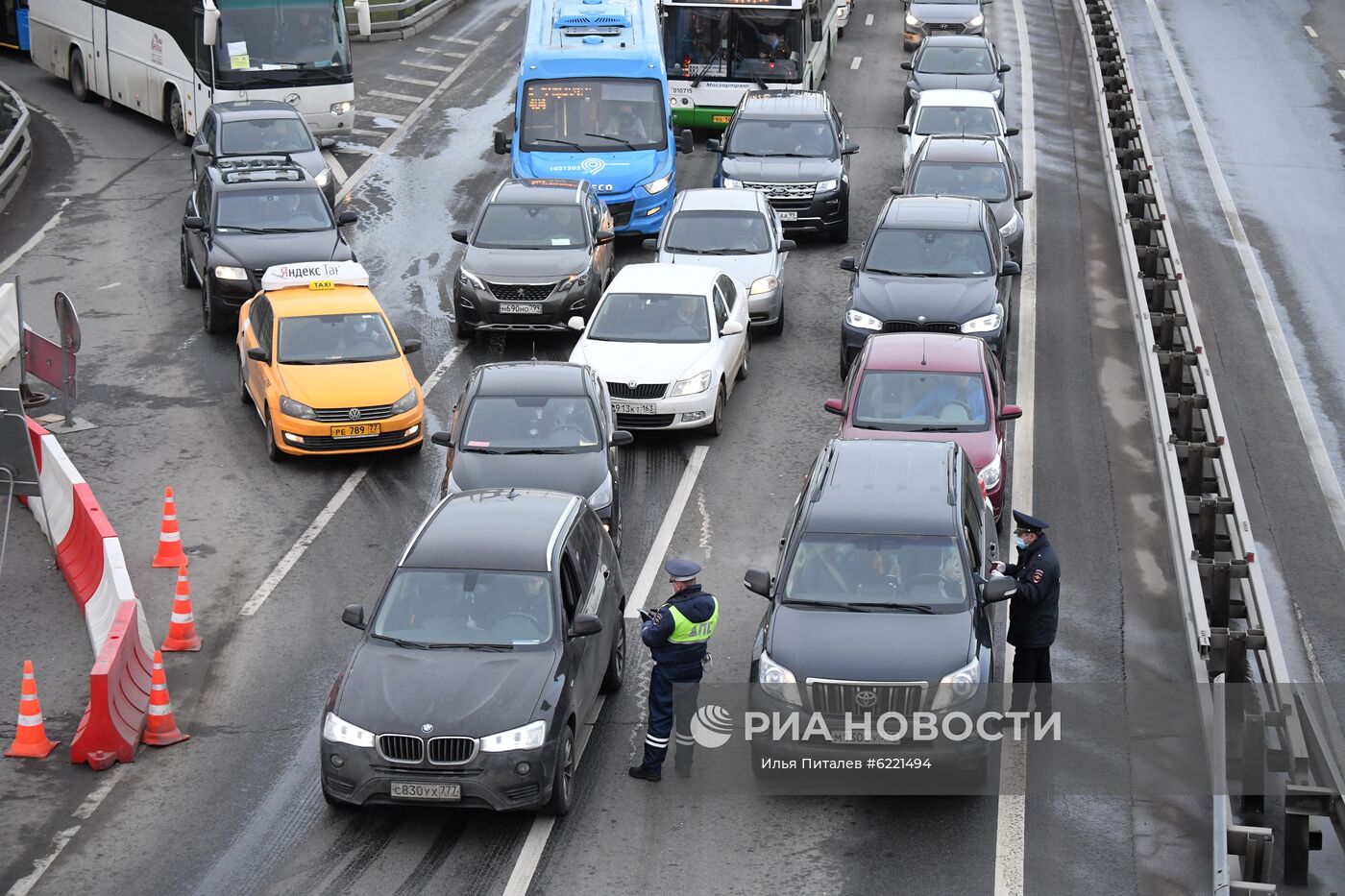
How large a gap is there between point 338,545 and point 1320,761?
31.4 feet

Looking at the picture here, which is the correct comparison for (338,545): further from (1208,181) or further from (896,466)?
(1208,181)

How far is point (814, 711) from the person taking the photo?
12.2 m

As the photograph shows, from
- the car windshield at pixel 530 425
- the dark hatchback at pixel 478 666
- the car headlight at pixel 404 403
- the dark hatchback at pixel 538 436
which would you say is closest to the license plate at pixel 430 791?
the dark hatchback at pixel 478 666

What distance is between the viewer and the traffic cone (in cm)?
1530

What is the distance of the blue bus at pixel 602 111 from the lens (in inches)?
1072

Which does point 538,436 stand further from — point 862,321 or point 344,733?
point 344,733

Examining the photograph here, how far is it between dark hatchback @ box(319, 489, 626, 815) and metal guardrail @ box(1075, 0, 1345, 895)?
420cm

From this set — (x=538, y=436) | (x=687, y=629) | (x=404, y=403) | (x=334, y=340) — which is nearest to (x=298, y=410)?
(x=404, y=403)

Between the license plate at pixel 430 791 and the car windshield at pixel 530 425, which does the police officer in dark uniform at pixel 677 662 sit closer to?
the license plate at pixel 430 791

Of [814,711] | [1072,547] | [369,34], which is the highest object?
[814,711]

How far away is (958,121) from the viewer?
101ft

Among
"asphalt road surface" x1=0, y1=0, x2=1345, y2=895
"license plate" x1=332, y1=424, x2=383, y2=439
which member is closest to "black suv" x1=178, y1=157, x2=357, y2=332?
"asphalt road surface" x1=0, y1=0, x2=1345, y2=895

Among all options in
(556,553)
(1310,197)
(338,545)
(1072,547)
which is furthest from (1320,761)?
(1310,197)

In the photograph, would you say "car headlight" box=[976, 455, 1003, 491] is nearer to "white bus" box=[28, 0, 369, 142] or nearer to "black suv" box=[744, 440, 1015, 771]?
"black suv" box=[744, 440, 1015, 771]
